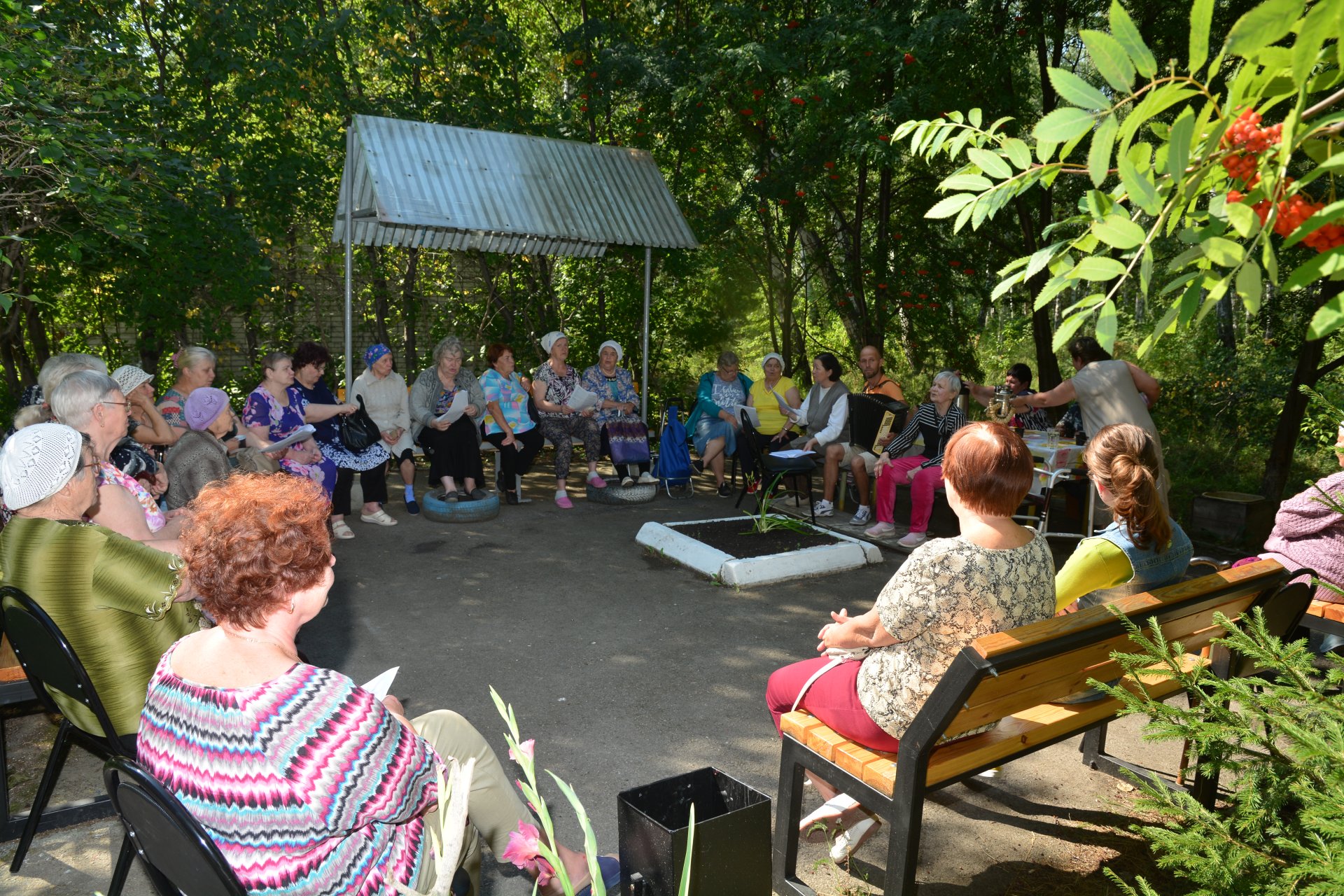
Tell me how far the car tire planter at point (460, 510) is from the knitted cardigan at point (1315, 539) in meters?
5.41

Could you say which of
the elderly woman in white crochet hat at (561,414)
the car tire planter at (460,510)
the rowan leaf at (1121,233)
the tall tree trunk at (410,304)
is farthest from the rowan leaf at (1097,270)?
the tall tree trunk at (410,304)

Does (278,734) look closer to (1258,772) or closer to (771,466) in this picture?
(1258,772)

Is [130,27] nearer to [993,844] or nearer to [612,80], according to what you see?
[612,80]

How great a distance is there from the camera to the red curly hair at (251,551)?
1.87 m

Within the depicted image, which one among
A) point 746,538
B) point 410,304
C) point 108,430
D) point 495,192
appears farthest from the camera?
point 410,304

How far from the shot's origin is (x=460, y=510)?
7.28 metres

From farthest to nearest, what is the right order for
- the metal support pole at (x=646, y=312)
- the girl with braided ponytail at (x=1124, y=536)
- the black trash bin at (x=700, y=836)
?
the metal support pole at (x=646, y=312)
the girl with braided ponytail at (x=1124, y=536)
the black trash bin at (x=700, y=836)

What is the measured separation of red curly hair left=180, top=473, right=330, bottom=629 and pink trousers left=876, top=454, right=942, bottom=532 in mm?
5374

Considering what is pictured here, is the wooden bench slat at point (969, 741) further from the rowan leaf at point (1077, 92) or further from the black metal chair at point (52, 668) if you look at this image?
the black metal chair at point (52, 668)

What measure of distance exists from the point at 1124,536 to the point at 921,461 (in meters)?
3.76

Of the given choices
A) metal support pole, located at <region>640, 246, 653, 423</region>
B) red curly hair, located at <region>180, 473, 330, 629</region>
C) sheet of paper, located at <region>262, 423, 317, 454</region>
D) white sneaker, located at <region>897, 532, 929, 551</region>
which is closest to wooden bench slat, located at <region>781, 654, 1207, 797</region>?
red curly hair, located at <region>180, 473, 330, 629</region>

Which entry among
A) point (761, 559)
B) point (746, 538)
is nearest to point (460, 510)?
point (746, 538)

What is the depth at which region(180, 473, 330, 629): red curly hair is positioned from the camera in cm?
187

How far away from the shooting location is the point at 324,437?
7.03 meters
